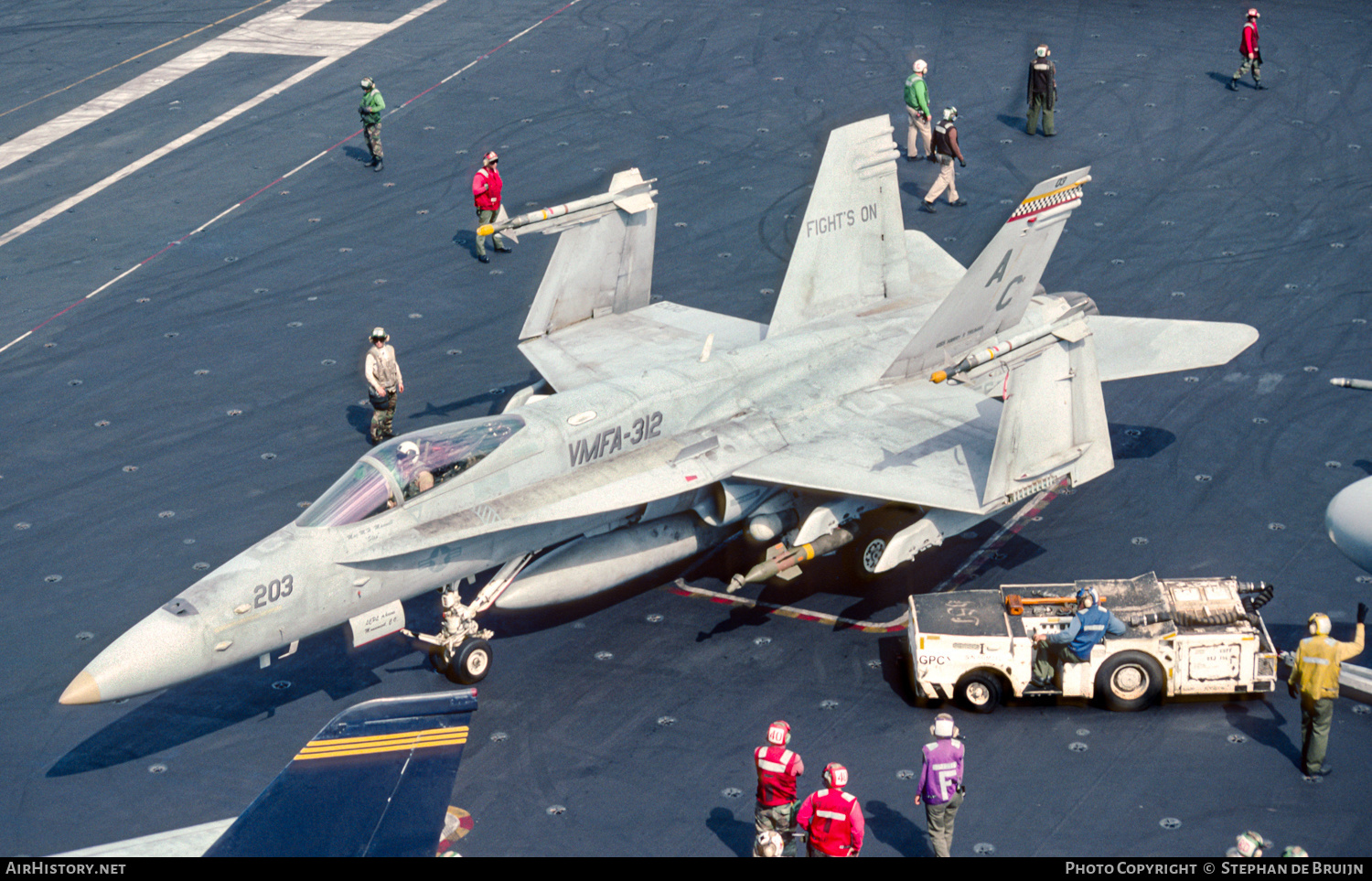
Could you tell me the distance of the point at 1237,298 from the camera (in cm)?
2722

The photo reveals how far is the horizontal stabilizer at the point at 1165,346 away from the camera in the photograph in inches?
842

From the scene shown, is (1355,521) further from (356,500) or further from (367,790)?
(356,500)

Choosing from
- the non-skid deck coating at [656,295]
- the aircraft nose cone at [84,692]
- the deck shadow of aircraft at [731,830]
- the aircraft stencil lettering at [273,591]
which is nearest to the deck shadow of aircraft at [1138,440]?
the non-skid deck coating at [656,295]

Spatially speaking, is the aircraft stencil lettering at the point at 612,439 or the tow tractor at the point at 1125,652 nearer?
the tow tractor at the point at 1125,652

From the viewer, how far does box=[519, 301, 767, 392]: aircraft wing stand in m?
21.7

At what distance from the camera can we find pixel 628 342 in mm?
22703

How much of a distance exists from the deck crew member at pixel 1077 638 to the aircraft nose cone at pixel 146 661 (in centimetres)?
991

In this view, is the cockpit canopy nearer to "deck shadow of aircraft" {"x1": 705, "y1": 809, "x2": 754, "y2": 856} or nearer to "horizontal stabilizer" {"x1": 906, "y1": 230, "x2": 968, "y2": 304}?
"deck shadow of aircraft" {"x1": 705, "y1": 809, "x2": 754, "y2": 856}

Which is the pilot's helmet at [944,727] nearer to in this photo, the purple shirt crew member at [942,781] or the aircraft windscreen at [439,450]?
the purple shirt crew member at [942,781]

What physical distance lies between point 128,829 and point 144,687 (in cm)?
180

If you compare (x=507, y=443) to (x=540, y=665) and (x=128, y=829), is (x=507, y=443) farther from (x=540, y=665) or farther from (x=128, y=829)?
(x=128, y=829)

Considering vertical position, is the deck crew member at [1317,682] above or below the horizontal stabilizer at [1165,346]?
below

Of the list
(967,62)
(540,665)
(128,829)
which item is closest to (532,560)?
(540,665)

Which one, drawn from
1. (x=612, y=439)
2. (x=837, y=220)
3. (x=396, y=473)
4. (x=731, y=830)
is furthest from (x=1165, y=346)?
(x=396, y=473)
